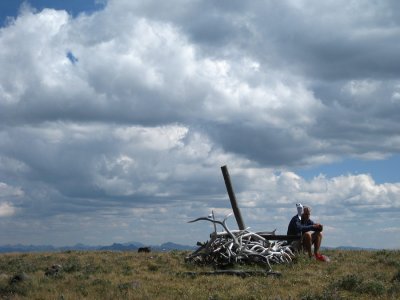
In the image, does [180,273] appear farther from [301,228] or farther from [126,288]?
[301,228]

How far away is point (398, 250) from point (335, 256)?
123 inches

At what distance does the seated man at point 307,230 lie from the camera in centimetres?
1875

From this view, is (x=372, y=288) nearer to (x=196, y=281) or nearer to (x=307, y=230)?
(x=196, y=281)

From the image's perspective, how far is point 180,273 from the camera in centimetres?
1612

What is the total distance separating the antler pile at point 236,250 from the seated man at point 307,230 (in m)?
0.64

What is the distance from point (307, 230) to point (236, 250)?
8.33 ft

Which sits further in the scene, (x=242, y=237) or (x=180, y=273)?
(x=242, y=237)

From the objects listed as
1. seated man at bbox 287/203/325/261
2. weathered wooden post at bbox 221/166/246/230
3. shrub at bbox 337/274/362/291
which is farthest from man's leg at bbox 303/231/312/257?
shrub at bbox 337/274/362/291

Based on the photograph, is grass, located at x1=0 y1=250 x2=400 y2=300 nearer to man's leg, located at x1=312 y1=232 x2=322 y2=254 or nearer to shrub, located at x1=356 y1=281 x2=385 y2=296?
shrub, located at x1=356 y1=281 x2=385 y2=296

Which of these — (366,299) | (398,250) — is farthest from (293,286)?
(398,250)

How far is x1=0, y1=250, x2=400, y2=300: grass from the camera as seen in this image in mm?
12766

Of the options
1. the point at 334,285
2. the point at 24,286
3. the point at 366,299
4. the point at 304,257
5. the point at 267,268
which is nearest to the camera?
the point at 366,299

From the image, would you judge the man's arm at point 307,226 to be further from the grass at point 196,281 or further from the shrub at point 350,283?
the shrub at point 350,283

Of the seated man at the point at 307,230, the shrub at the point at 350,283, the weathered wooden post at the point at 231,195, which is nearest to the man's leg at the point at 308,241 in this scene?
the seated man at the point at 307,230
